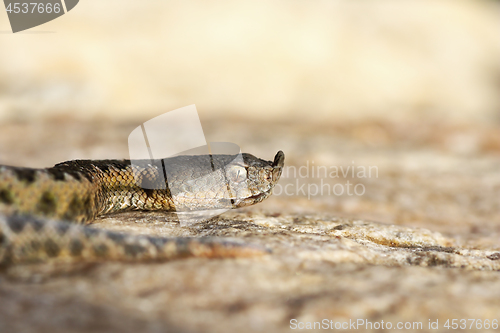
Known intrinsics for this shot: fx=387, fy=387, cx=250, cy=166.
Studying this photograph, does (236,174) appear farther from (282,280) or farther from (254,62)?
(254,62)

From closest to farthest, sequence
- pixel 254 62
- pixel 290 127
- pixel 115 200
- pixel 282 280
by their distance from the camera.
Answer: pixel 282 280 → pixel 115 200 → pixel 290 127 → pixel 254 62

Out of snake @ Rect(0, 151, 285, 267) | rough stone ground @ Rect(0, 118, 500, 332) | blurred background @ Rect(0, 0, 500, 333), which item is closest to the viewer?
rough stone ground @ Rect(0, 118, 500, 332)

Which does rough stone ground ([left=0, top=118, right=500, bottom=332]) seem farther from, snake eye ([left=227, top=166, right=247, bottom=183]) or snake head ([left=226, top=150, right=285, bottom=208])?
snake eye ([left=227, top=166, right=247, bottom=183])

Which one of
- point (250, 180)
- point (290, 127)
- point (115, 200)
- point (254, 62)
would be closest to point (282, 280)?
point (250, 180)

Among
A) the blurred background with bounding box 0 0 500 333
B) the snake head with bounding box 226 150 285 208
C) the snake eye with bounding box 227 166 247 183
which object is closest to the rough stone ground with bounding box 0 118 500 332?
the blurred background with bounding box 0 0 500 333

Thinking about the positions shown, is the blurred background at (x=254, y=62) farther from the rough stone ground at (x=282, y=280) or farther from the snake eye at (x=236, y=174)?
the snake eye at (x=236, y=174)

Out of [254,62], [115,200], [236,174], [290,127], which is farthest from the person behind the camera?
[254,62]

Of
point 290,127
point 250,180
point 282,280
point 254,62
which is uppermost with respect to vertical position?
point 254,62
